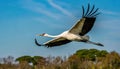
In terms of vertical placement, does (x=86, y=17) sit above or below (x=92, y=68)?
above

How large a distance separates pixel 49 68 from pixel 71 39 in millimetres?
5351

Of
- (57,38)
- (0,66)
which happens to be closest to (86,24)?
(57,38)

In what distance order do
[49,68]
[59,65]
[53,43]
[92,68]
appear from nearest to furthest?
1. [53,43]
2. [92,68]
3. [49,68]
4. [59,65]

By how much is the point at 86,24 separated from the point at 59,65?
7618mm

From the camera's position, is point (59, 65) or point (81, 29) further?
point (59, 65)

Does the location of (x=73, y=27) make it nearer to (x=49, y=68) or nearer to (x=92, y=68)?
(x=92, y=68)

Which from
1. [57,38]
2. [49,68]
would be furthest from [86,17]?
[49,68]

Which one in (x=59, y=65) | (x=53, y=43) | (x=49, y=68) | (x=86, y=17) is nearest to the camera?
(x=86, y=17)

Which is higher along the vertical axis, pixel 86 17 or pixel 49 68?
pixel 86 17

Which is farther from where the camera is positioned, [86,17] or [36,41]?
[36,41]

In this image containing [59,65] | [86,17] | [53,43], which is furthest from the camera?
[59,65]

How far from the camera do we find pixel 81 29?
16.6 meters

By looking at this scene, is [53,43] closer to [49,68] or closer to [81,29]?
[81,29]

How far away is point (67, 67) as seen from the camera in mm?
A: 21438
